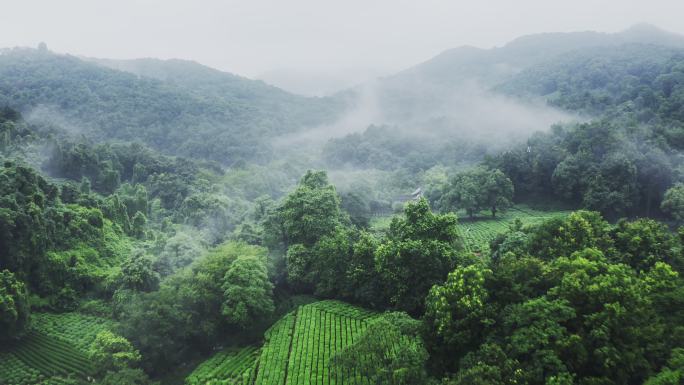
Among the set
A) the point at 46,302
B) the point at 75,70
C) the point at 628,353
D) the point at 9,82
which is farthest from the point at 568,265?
the point at 75,70

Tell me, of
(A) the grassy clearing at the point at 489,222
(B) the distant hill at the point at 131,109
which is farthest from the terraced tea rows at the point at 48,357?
(B) the distant hill at the point at 131,109

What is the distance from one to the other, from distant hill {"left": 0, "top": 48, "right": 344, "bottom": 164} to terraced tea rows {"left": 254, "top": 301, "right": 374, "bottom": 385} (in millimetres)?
88013

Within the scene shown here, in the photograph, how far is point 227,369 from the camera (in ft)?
90.8

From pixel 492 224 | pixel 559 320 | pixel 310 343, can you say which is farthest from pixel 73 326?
pixel 492 224

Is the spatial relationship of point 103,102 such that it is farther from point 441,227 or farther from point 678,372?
point 678,372

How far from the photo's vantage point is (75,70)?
137750 millimetres

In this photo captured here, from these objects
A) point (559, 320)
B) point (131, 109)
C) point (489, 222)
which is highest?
point (131, 109)

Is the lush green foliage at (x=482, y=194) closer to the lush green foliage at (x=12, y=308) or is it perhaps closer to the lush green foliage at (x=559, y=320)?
the lush green foliage at (x=559, y=320)

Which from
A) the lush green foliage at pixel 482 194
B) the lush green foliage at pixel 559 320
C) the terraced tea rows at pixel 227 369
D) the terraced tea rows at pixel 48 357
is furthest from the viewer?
the lush green foliage at pixel 482 194

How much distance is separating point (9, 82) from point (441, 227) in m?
126

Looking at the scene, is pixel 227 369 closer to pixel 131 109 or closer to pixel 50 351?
pixel 50 351

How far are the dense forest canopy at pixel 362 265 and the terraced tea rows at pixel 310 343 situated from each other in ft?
0.47

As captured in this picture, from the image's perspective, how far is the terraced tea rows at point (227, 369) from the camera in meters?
25.5

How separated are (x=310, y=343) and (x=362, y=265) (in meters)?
7.59
